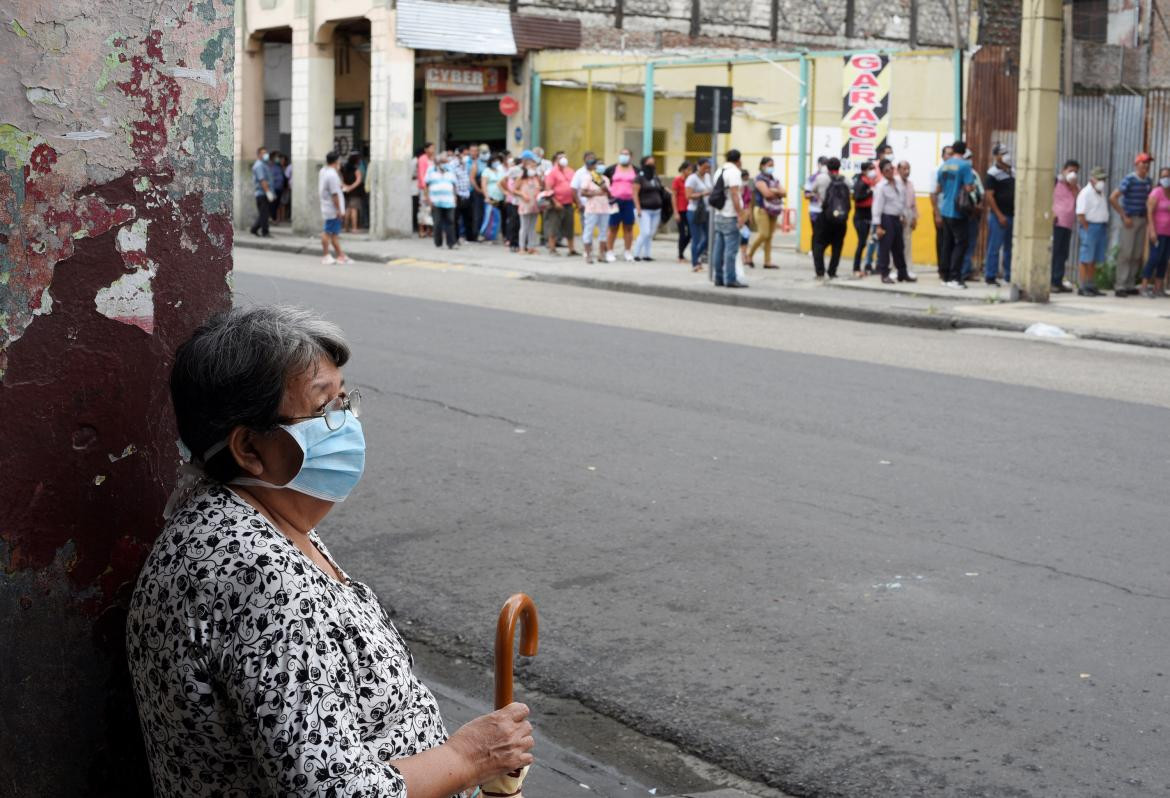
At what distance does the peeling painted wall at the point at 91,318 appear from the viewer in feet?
7.79

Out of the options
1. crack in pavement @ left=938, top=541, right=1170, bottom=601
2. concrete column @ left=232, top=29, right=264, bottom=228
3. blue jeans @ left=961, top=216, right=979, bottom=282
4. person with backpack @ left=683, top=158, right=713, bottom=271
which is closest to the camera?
crack in pavement @ left=938, top=541, right=1170, bottom=601

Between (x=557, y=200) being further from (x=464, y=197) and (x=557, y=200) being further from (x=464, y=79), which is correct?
(x=464, y=79)

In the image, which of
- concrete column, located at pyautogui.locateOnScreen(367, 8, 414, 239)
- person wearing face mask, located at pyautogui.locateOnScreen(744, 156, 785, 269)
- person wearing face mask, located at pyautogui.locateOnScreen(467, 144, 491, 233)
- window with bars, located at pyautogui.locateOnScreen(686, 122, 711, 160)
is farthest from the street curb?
window with bars, located at pyautogui.locateOnScreen(686, 122, 711, 160)

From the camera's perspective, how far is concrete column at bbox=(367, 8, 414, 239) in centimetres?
2848

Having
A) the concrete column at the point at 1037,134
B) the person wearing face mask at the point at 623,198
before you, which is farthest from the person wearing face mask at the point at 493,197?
the concrete column at the point at 1037,134

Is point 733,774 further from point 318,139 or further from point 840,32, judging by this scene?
point 840,32

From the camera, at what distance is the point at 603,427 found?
9086 millimetres

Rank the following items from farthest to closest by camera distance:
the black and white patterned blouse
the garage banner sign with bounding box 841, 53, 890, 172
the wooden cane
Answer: the garage banner sign with bounding box 841, 53, 890, 172 → the wooden cane → the black and white patterned blouse

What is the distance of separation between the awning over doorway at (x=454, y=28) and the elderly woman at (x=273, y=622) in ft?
88.4

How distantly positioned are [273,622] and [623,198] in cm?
2284

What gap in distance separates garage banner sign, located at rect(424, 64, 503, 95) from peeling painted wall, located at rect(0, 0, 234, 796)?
91.3ft

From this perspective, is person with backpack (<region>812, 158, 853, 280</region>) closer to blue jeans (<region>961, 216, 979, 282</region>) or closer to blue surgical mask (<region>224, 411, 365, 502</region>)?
blue jeans (<region>961, 216, 979, 282</region>)

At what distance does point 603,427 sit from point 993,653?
4.25 meters

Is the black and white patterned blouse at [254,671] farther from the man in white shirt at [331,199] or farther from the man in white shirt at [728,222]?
the man in white shirt at [331,199]
